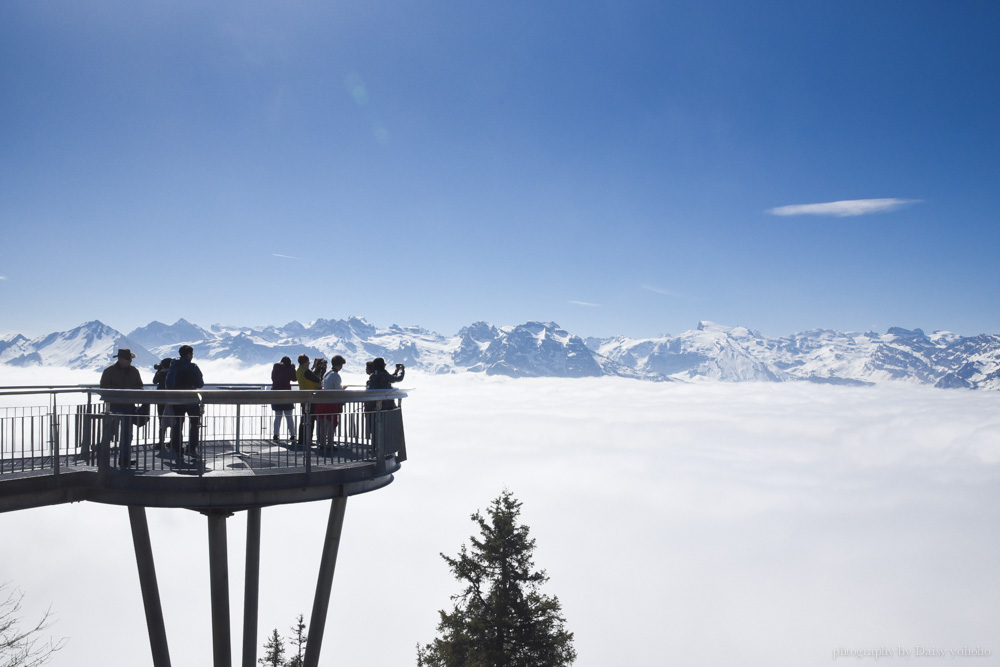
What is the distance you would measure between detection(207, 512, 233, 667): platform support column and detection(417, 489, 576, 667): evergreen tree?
949cm

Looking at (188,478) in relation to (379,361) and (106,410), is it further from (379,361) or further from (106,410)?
(379,361)

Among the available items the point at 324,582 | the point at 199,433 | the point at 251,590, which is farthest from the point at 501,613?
the point at 199,433

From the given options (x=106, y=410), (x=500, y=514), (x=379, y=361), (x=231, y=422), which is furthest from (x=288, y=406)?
(x=500, y=514)

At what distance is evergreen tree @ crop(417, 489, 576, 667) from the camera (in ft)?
63.7

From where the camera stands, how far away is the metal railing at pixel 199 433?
8.75 metres

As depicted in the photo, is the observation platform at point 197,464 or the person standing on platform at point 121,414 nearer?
the observation platform at point 197,464

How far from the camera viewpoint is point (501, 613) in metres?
20.0

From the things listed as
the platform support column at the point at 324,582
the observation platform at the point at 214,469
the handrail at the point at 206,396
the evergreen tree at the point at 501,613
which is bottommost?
the evergreen tree at the point at 501,613

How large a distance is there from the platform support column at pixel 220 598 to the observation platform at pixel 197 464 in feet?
3.68

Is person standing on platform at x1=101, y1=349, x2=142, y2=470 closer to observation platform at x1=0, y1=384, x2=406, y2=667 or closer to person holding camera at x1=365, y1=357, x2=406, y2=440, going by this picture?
observation platform at x1=0, y1=384, x2=406, y2=667

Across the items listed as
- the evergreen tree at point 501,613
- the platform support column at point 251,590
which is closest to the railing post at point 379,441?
the platform support column at point 251,590

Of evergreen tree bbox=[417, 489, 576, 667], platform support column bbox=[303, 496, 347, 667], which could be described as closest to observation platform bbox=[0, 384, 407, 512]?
platform support column bbox=[303, 496, 347, 667]

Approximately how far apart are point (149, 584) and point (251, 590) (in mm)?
2028

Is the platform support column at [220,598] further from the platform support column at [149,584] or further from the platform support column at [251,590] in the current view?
the platform support column at [149,584]
